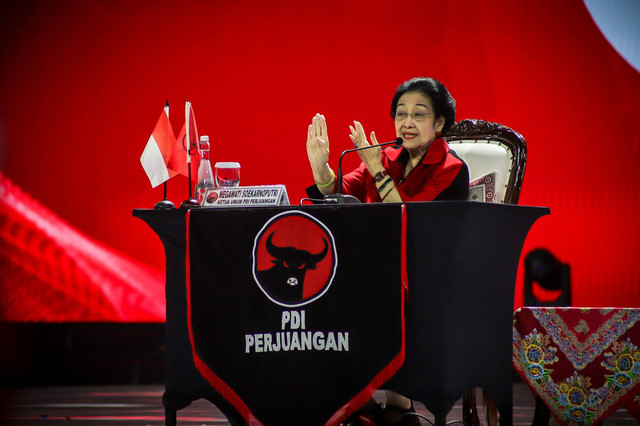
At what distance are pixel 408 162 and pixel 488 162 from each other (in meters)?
0.33

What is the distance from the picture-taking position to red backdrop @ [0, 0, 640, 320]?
3.86 meters

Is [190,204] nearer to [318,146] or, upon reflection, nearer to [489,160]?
[318,146]

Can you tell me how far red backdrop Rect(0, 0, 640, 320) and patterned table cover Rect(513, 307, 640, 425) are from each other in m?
1.86

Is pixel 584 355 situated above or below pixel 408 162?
below

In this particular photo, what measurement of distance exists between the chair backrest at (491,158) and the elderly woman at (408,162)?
225 millimetres

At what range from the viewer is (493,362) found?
1.70 m

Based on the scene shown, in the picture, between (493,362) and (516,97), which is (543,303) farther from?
(493,362)

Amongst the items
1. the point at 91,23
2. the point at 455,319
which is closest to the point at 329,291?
the point at 455,319

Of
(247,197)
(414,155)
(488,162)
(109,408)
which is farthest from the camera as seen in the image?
(109,408)

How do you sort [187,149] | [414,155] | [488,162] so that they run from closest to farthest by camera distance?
1. [187,149]
2. [414,155]
3. [488,162]

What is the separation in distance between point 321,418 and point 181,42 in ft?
9.92

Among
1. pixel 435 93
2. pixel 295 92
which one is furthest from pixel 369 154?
pixel 295 92

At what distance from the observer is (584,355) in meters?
2.02

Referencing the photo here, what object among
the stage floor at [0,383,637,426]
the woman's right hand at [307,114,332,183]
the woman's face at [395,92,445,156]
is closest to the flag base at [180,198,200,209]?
the woman's right hand at [307,114,332,183]
